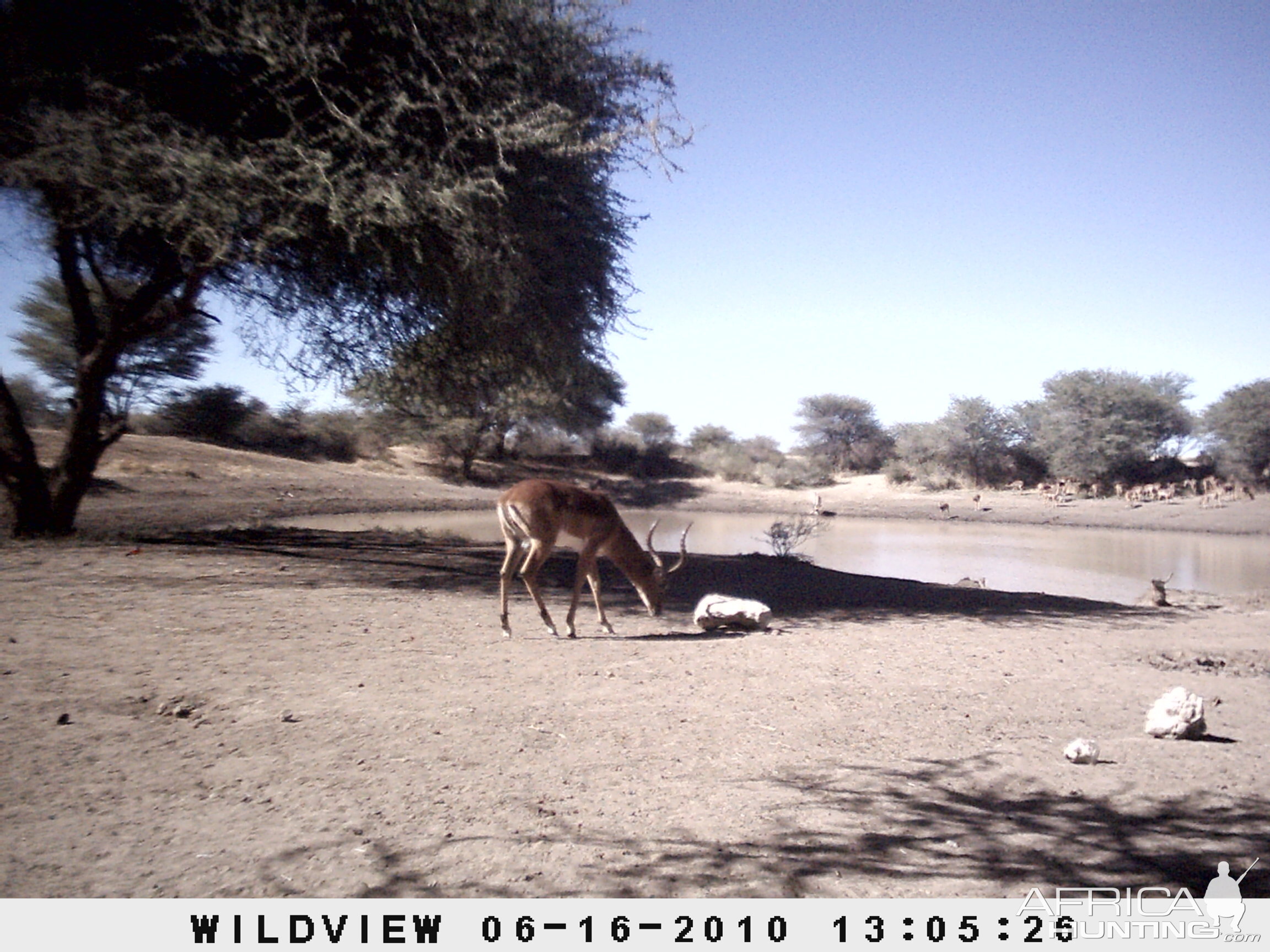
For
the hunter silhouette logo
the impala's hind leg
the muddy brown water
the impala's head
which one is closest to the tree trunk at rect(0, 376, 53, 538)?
the muddy brown water

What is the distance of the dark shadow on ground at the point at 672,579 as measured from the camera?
435 inches

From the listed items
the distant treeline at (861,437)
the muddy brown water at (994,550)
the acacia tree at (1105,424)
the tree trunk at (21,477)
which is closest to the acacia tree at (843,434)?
the distant treeline at (861,437)

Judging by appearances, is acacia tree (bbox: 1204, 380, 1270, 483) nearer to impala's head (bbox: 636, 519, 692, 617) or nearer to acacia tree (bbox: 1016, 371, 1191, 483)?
acacia tree (bbox: 1016, 371, 1191, 483)

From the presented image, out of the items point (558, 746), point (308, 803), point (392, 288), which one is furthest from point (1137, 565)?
point (308, 803)

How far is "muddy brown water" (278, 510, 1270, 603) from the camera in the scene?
16984mm

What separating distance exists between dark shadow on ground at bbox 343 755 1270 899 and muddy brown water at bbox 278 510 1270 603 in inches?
444

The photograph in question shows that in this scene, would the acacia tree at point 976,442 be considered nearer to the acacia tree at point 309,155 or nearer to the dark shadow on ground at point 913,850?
the acacia tree at point 309,155

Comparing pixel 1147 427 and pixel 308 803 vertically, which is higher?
pixel 1147 427

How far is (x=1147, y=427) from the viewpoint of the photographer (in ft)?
111

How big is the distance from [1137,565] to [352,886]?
21.0m

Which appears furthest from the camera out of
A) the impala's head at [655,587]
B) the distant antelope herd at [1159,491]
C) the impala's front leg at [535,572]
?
the distant antelope herd at [1159,491]

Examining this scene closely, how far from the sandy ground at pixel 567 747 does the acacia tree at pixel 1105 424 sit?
26.4 metres
